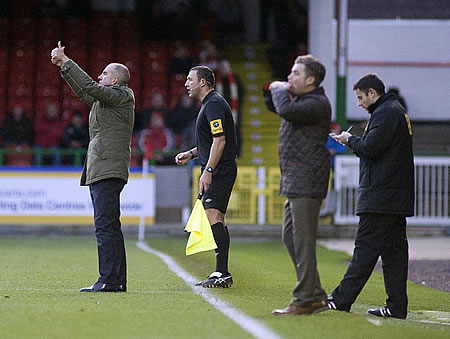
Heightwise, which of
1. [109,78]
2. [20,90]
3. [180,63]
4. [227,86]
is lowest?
[109,78]

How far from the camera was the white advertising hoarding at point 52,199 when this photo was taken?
61.7ft

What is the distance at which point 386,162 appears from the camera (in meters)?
8.02

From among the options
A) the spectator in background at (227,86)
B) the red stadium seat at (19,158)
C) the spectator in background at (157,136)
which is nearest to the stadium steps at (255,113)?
the spectator in background at (227,86)

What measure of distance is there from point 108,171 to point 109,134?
1.10ft

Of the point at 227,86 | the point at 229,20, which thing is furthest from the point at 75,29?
the point at 227,86

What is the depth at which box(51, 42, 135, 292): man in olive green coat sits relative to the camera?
8812 mm

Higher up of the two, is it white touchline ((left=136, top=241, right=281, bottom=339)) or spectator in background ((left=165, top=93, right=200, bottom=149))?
spectator in background ((left=165, top=93, right=200, bottom=149))

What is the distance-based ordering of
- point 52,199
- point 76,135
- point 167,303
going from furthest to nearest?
point 76,135 → point 52,199 → point 167,303

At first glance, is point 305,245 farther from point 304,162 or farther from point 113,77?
point 113,77

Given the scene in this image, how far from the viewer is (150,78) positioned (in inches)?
980

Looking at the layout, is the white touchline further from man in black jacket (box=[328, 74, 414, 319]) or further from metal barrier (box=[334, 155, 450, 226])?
metal barrier (box=[334, 155, 450, 226])

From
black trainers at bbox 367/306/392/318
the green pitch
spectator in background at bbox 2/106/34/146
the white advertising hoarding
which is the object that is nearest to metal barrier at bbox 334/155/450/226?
the white advertising hoarding

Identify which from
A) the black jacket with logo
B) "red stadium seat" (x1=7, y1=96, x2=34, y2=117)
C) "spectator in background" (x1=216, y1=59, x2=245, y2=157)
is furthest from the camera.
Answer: "red stadium seat" (x1=7, y1=96, x2=34, y2=117)

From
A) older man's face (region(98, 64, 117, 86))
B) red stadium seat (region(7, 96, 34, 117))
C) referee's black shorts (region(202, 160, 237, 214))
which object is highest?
red stadium seat (region(7, 96, 34, 117))
